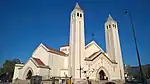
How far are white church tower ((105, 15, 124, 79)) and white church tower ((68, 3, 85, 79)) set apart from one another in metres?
13.0

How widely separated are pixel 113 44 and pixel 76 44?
15.9m

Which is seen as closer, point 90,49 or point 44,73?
point 44,73

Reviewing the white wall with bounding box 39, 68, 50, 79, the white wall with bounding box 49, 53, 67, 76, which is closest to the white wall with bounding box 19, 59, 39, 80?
the white wall with bounding box 39, 68, 50, 79

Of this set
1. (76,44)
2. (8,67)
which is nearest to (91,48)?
(76,44)

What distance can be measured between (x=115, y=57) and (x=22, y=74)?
99.4ft

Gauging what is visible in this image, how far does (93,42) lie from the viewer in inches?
2084

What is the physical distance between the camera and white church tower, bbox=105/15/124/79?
48.5m

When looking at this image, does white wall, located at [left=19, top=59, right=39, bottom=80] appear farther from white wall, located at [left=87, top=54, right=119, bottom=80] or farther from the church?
white wall, located at [left=87, top=54, right=119, bottom=80]

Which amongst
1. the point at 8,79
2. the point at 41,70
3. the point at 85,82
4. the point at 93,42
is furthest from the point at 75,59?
the point at 8,79

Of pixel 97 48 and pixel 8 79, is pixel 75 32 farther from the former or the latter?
pixel 8 79

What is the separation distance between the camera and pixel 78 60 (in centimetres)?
3906

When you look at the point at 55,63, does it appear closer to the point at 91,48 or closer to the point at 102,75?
the point at 91,48

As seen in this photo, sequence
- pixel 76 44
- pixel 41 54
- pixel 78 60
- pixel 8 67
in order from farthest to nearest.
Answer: pixel 8 67 → pixel 41 54 → pixel 76 44 → pixel 78 60

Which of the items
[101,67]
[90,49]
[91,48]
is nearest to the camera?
[101,67]
